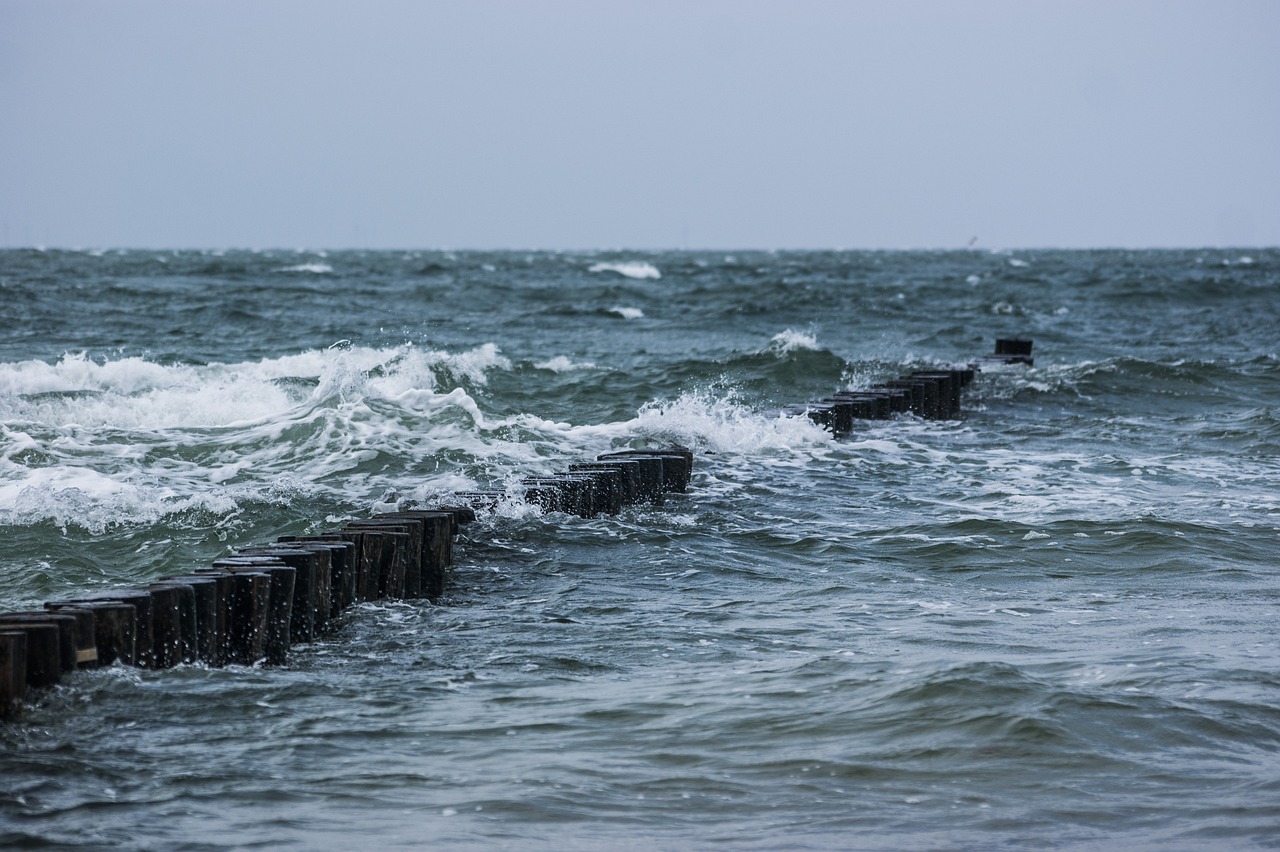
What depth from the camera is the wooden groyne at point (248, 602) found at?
546 cm

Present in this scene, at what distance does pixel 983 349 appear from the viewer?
85.4 ft

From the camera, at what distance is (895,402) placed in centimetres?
1636

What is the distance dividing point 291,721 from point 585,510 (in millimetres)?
4652

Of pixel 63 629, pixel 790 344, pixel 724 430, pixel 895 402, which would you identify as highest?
pixel 790 344

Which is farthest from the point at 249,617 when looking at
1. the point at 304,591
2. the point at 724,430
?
the point at 724,430

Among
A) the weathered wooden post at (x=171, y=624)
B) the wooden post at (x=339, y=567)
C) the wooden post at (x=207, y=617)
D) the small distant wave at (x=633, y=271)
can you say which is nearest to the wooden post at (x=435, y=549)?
the wooden post at (x=339, y=567)

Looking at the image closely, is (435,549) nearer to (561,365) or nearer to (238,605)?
(238,605)

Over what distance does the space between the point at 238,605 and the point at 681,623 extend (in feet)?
7.57

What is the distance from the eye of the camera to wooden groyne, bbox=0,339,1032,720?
17.9ft

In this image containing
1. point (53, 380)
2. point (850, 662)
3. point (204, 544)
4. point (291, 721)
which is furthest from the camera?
point (53, 380)

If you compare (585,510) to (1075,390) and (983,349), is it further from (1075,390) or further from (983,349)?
(983,349)

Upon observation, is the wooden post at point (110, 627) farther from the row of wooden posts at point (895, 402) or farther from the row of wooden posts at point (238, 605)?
the row of wooden posts at point (895, 402)

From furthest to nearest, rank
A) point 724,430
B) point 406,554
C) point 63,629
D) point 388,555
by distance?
1. point 724,430
2. point 406,554
3. point 388,555
4. point 63,629

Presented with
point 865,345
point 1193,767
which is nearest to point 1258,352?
point 865,345
